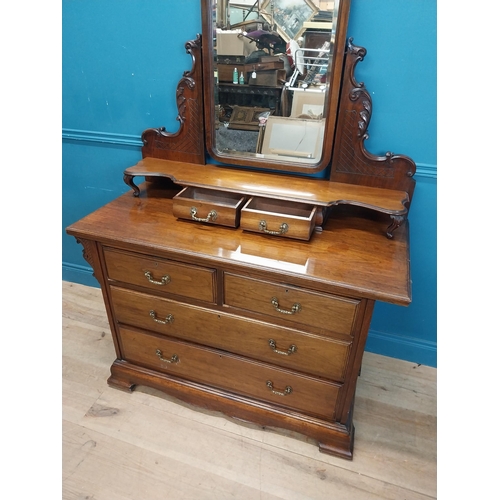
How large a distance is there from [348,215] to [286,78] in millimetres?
582

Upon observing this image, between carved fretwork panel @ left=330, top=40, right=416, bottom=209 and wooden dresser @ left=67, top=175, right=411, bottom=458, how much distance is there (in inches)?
5.9

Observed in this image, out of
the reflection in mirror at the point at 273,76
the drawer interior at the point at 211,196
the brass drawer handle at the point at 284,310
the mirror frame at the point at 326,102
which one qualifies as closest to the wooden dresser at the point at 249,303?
the brass drawer handle at the point at 284,310

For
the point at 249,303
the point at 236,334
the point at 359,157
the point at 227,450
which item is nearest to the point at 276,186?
the point at 359,157

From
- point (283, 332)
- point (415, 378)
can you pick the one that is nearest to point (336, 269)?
point (283, 332)

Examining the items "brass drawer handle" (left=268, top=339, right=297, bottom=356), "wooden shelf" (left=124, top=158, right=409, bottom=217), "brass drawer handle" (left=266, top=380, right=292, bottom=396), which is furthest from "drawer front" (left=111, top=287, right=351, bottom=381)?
"wooden shelf" (left=124, top=158, right=409, bottom=217)

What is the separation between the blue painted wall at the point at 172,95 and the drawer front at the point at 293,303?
0.64 metres

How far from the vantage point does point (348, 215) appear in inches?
58.2

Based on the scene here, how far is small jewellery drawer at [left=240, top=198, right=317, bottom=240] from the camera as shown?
127 centimetres

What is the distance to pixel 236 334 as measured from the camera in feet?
4.51

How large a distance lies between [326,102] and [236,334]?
942mm

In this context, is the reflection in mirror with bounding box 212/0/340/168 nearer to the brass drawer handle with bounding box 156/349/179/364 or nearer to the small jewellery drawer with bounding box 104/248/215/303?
the small jewellery drawer with bounding box 104/248/215/303

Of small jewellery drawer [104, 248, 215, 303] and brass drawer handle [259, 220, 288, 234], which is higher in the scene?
brass drawer handle [259, 220, 288, 234]

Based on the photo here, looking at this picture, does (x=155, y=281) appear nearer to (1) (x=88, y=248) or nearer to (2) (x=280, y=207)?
(1) (x=88, y=248)

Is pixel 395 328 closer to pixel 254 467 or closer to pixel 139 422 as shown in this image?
pixel 254 467
